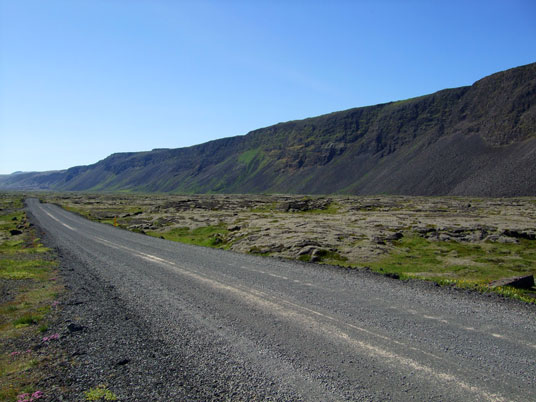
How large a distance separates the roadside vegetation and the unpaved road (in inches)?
66.6

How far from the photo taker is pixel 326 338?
860cm

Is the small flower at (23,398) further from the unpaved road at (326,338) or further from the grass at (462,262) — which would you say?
the grass at (462,262)

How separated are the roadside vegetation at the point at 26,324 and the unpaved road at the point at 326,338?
5.55ft

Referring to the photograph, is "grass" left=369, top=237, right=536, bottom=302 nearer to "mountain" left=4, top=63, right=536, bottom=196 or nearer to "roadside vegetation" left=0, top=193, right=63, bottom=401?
"roadside vegetation" left=0, top=193, right=63, bottom=401

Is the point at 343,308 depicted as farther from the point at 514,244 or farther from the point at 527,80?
the point at 527,80

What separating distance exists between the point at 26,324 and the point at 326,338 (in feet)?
30.4

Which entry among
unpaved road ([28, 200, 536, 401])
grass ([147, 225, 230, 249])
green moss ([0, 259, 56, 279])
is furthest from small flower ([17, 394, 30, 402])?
grass ([147, 225, 230, 249])

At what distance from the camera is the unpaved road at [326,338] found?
20.8 feet

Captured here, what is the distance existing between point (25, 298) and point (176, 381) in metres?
10.0

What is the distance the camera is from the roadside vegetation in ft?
22.0

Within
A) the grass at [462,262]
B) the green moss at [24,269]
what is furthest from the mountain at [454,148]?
the green moss at [24,269]

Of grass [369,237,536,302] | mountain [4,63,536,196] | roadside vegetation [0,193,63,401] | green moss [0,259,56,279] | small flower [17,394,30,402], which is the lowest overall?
grass [369,237,536,302]

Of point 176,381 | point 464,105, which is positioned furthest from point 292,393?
point 464,105

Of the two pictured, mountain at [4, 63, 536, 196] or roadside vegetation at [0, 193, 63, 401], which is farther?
mountain at [4, 63, 536, 196]
